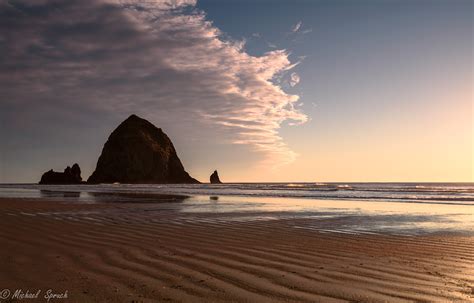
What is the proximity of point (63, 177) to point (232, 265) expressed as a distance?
160172mm

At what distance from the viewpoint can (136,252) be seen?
7.87 m

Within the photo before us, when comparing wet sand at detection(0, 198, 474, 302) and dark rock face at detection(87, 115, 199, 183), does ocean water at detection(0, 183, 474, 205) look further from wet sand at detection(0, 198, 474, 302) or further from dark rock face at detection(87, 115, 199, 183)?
dark rock face at detection(87, 115, 199, 183)

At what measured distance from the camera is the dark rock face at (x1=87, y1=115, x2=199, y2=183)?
15250 cm

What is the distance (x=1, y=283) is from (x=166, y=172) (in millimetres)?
161522

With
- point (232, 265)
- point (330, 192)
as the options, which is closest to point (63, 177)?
point (330, 192)

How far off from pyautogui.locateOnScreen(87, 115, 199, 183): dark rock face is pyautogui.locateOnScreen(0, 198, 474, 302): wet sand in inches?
5713

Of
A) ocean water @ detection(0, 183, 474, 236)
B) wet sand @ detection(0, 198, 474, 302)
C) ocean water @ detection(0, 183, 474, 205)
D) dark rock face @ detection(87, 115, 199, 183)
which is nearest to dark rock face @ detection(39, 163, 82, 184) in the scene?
dark rock face @ detection(87, 115, 199, 183)

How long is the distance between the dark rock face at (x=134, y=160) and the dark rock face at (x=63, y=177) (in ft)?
19.5

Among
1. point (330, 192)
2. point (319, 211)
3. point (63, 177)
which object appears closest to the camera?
point (319, 211)

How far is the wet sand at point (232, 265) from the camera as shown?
504cm

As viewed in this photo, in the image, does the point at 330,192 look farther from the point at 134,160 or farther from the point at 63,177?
the point at 63,177

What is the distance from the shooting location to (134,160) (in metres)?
155

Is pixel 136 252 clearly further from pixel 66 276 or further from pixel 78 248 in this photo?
pixel 66 276

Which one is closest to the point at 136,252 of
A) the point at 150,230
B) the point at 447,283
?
the point at 150,230
